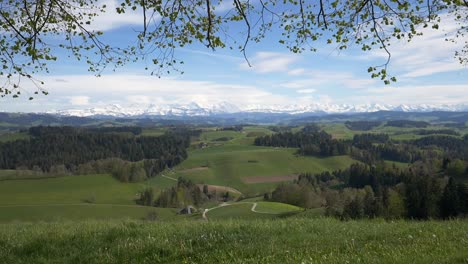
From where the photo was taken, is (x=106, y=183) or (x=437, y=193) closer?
(x=437, y=193)

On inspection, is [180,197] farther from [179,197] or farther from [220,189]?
[220,189]

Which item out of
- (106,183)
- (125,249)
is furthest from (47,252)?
(106,183)

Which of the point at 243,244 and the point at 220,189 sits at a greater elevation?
the point at 243,244

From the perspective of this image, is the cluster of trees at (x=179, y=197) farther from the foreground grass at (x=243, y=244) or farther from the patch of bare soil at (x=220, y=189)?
the foreground grass at (x=243, y=244)

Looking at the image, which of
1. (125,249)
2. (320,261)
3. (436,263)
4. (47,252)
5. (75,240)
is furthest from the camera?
(75,240)

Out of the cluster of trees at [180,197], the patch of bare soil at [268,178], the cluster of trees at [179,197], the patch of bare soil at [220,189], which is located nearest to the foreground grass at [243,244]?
the cluster of trees at [179,197]

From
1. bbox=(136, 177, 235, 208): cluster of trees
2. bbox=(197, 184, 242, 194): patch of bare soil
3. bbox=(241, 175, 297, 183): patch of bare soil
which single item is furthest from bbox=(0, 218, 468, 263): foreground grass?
A: bbox=(241, 175, 297, 183): patch of bare soil

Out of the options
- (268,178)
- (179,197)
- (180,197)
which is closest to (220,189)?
(180,197)

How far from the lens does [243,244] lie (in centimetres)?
923

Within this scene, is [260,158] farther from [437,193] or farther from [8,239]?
[8,239]

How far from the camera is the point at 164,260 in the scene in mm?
8312

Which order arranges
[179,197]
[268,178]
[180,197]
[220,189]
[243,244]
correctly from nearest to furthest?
[243,244]
[179,197]
[180,197]
[220,189]
[268,178]

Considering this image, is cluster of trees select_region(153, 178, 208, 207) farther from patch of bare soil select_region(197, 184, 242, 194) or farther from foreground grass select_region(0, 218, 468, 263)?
foreground grass select_region(0, 218, 468, 263)

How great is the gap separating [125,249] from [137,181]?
14892 centimetres
